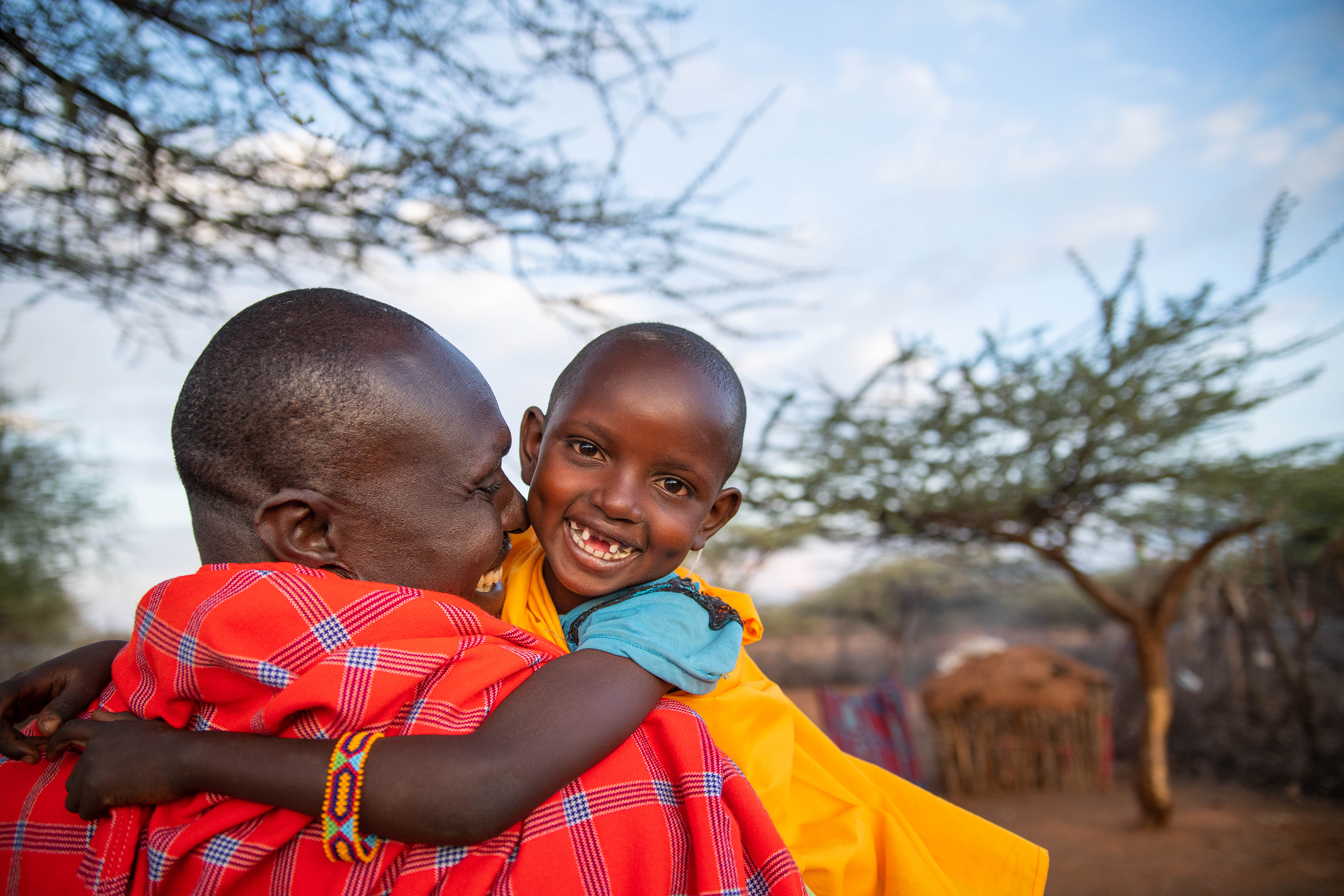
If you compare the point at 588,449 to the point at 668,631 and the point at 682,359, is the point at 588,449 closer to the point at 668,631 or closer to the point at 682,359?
the point at 682,359

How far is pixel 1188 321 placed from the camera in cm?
593

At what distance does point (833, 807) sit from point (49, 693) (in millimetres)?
1571

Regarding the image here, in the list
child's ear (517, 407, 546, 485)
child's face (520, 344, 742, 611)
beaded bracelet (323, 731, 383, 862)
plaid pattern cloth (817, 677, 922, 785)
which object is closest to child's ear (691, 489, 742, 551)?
child's face (520, 344, 742, 611)

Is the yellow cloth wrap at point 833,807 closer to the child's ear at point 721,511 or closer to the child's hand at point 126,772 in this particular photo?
the child's ear at point 721,511

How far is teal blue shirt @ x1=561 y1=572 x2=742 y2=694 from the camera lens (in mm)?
1376

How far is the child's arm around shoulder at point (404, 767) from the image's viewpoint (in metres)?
1.06

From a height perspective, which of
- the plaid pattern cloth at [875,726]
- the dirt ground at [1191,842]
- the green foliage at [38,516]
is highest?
the green foliage at [38,516]

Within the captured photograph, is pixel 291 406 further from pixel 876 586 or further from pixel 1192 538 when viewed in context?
pixel 876 586

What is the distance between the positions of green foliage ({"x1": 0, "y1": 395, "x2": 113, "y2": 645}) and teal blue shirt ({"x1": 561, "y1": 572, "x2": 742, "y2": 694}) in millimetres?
11259

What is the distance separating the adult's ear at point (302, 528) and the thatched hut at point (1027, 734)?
10725 millimetres

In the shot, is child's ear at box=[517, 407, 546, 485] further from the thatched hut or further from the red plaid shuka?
the thatched hut

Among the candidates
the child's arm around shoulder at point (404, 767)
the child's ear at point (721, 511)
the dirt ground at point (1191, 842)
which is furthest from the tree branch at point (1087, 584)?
the child's arm around shoulder at point (404, 767)

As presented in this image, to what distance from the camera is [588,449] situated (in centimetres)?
182

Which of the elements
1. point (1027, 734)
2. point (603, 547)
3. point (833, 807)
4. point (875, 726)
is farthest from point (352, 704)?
point (1027, 734)
